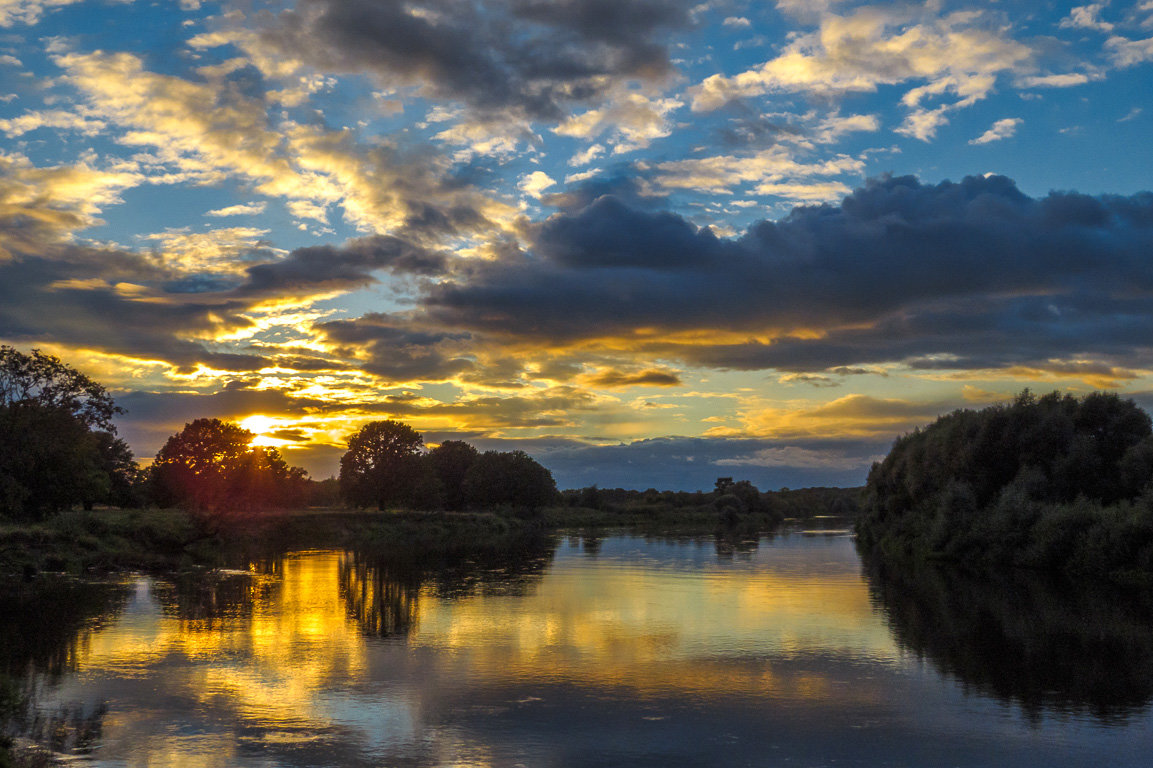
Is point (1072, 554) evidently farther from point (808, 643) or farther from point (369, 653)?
point (369, 653)

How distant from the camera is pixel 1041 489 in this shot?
5016 centimetres

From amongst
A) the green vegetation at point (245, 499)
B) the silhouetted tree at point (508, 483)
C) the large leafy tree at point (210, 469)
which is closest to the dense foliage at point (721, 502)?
the green vegetation at point (245, 499)

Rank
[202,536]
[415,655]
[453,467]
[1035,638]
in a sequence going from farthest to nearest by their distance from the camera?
[453,467] → [202,536] → [1035,638] → [415,655]

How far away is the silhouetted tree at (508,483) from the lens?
126m

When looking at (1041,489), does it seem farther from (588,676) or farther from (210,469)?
(210,469)

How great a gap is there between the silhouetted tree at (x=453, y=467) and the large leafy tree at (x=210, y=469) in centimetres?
3420

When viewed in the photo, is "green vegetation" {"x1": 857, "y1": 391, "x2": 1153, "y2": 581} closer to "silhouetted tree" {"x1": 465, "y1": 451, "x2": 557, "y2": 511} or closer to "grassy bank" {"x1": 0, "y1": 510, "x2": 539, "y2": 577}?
"grassy bank" {"x1": 0, "y1": 510, "x2": 539, "y2": 577}

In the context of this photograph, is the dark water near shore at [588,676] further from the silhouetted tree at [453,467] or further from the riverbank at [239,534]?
the silhouetted tree at [453,467]

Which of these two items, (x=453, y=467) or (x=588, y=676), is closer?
(x=588, y=676)

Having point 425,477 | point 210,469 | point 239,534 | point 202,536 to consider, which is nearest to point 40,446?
point 202,536

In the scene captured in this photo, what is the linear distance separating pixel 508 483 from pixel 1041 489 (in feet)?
282

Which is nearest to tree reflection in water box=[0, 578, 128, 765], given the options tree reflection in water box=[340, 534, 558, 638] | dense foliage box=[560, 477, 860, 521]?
tree reflection in water box=[340, 534, 558, 638]

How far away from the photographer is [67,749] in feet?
42.0

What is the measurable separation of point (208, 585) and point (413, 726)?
92.5 ft
